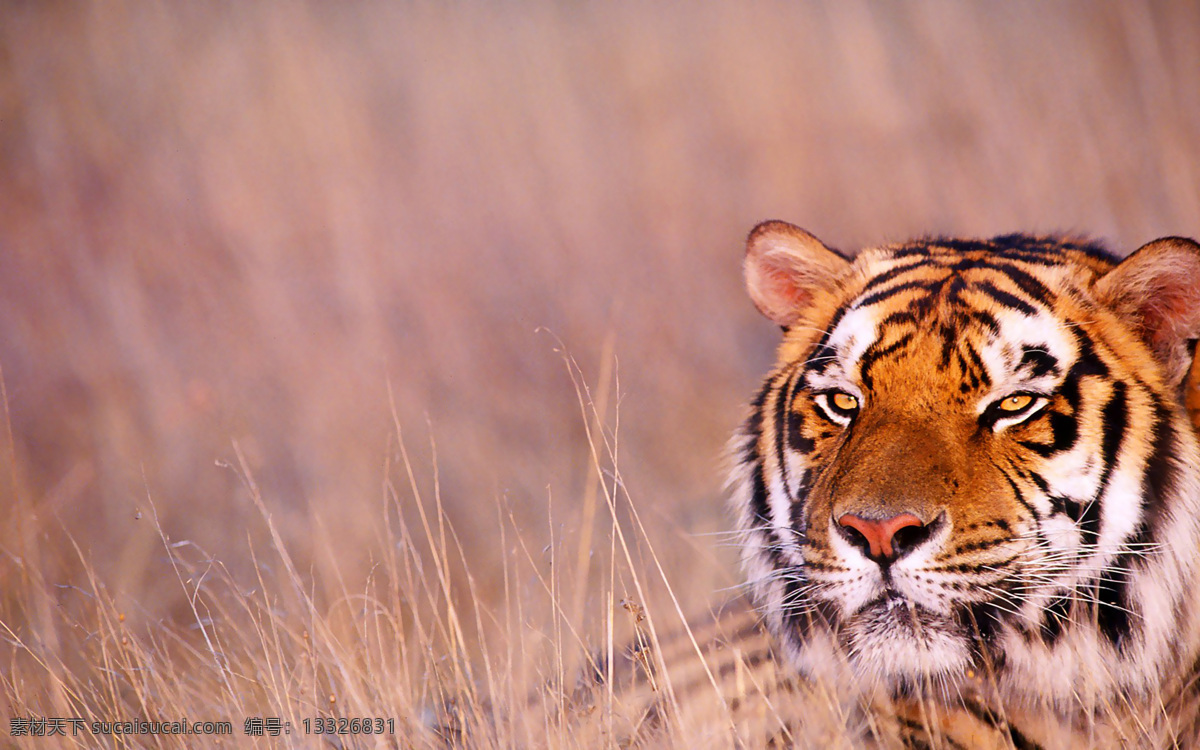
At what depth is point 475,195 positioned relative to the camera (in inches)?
293

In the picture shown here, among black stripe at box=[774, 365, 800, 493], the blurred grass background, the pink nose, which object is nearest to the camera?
the pink nose

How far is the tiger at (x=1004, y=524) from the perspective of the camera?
2.51m

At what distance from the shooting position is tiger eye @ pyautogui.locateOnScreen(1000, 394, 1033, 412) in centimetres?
262

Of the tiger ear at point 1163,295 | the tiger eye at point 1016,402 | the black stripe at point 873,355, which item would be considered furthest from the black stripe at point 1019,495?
the tiger ear at point 1163,295

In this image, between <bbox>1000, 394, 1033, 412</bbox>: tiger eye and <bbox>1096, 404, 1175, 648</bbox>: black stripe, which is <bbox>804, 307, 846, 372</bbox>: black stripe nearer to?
<bbox>1000, 394, 1033, 412</bbox>: tiger eye

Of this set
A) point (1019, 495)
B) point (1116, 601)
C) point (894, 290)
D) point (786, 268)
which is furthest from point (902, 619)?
point (786, 268)

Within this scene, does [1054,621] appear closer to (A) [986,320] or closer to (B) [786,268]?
(A) [986,320]

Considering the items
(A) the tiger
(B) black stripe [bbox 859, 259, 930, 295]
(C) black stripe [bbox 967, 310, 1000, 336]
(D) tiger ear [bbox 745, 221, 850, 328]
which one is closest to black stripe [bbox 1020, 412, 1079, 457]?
(A) the tiger

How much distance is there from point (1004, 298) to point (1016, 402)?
1.04ft

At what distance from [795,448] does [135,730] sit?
204 cm

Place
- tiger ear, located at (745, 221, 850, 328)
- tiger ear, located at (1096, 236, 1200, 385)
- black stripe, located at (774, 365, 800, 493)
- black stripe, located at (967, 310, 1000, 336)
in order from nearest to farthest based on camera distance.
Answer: tiger ear, located at (1096, 236, 1200, 385) → black stripe, located at (967, 310, 1000, 336) → black stripe, located at (774, 365, 800, 493) → tiger ear, located at (745, 221, 850, 328)

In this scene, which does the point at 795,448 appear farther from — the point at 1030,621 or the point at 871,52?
the point at 871,52

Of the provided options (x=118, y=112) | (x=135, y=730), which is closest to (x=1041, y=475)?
(x=135, y=730)

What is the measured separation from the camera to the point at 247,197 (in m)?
7.23
